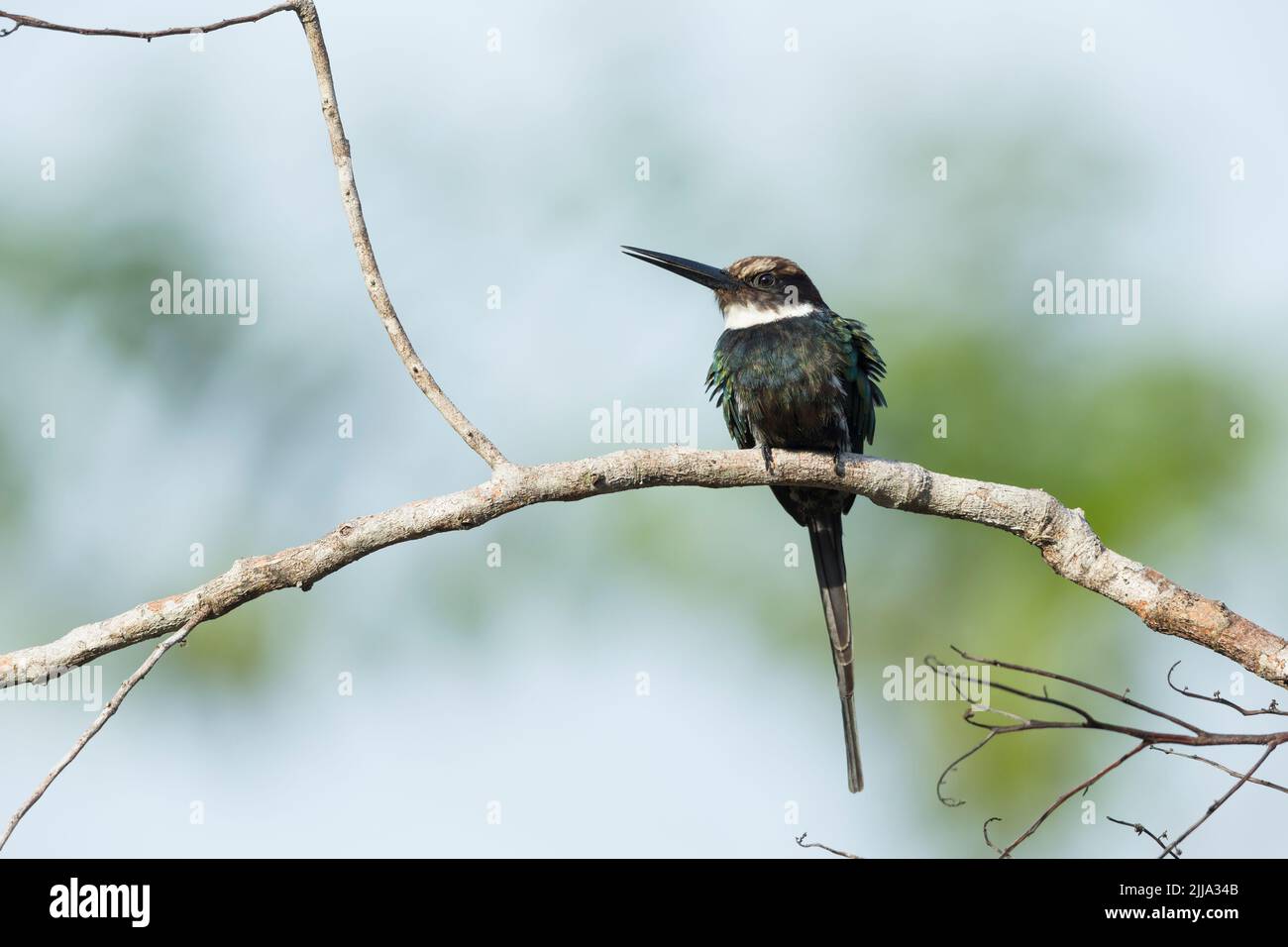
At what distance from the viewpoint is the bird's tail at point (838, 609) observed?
4.20 metres

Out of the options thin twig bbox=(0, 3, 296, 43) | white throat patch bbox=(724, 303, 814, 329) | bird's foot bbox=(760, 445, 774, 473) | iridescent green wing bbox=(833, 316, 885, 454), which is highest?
thin twig bbox=(0, 3, 296, 43)

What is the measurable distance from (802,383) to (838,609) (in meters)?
0.81

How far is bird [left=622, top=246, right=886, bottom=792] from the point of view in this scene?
4434 millimetres

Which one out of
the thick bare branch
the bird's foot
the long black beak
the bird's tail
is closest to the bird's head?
the long black beak

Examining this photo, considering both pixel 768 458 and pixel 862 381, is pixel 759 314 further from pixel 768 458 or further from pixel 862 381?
pixel 768 458

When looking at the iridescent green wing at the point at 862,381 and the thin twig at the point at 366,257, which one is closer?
the thin twig at the point at 366,257

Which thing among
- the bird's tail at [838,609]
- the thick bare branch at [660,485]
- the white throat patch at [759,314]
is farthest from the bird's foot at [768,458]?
the white throat patch at [759,314]

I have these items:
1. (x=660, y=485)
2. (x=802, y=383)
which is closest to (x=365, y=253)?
(x=660, y=485)

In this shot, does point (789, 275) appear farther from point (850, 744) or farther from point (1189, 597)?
point (1189, 597)

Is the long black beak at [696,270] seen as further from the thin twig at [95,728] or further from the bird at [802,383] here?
the thin twig at [95,728]

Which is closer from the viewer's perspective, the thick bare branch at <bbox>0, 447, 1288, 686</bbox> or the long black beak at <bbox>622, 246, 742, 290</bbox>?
the thick bare branch at <bbox>0, 447, 1288, 686</bbox>

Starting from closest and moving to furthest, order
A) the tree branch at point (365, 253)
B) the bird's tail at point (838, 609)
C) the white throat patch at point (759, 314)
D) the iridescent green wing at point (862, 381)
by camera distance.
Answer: the tree branch at point (365, 253) < the bird's tail at point (838, 609) < the iridescent green wing at point (862, 381) < the white throat patch at point (759, 314)

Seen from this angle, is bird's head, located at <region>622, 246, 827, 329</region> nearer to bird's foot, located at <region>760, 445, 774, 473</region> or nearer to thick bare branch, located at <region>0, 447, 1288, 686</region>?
bird's foot, located at <region>760, 445, 774, 473</region>

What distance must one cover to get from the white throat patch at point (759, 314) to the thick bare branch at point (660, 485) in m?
1.33
